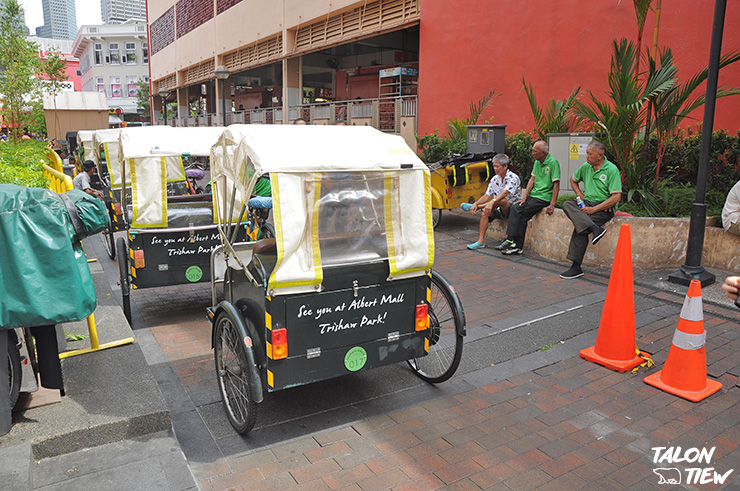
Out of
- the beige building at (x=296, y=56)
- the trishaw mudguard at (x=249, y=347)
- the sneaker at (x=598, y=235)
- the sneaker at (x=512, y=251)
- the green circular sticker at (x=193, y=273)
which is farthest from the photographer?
the beige building at (x=296, y=56)

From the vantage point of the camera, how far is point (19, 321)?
3336 mm

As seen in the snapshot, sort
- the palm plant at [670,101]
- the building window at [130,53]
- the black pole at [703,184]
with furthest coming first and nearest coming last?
the building window at [130,53]
the palm plant at [670,101]
the black pole at [703,184]

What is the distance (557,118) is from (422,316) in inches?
300

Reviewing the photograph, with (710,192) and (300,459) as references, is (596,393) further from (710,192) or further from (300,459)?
(710,192)

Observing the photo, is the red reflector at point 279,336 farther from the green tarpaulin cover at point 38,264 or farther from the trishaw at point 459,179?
the trishaw at point 459,179

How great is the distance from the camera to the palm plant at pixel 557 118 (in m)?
10.5

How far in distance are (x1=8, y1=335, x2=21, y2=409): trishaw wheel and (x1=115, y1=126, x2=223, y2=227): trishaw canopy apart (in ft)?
9.70

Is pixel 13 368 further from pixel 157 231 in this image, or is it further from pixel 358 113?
pixel 358 113

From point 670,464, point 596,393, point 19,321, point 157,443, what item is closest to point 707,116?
point 596,393

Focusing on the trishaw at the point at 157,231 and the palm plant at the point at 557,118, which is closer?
the trishaw at the point at 157,231

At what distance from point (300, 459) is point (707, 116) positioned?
20.7 ft

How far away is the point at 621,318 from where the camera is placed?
496 centimetres

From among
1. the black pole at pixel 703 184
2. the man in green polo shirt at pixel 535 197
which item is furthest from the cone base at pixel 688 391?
the man in green polo shirt at pixel 535 197

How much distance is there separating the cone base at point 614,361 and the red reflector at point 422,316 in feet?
6.23
